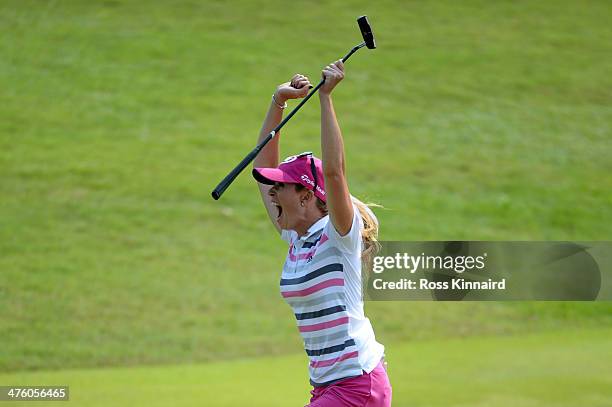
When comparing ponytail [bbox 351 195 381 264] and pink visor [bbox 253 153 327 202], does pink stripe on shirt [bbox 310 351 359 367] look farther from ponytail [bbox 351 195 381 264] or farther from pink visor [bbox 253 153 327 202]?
pink visor [bbox 253 153 327 202]

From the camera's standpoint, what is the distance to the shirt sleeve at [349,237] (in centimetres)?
334

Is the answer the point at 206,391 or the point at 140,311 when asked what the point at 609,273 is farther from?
the point at 140,311

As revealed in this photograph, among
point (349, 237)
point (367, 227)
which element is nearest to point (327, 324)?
point (349, 237)

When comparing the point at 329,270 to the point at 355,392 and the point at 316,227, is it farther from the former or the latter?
the point at 355,392

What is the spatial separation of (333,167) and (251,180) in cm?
941

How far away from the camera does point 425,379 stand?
7461mm

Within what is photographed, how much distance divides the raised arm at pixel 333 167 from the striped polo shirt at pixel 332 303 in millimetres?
56

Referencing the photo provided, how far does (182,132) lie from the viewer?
13641 millimetres

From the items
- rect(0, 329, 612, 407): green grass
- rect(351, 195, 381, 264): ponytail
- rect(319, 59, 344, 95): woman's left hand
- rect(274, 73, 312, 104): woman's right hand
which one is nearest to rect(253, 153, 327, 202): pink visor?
rect(351, 195, 381, 264): ponytail

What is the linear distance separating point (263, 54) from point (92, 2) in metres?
3.26

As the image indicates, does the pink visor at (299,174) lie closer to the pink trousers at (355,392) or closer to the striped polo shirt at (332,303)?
the striped polo shirt at (332,303)

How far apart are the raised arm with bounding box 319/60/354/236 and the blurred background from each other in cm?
365

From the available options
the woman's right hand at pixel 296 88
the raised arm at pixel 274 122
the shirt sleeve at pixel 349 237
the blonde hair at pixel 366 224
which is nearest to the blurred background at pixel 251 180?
the raised arm at pixel 274 122

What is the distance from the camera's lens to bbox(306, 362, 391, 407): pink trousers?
3.43m
